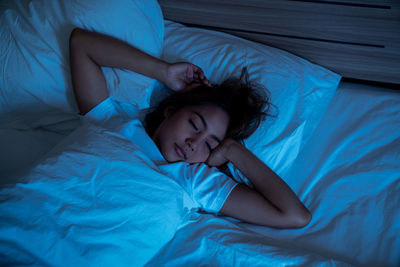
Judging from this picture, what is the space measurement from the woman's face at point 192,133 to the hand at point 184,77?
151 millimetres

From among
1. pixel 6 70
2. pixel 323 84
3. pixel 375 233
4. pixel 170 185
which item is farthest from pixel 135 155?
pixel 323 84

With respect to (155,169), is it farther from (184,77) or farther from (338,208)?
(338,208)

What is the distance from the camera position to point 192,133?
3.96 feet

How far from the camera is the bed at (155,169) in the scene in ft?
2.76

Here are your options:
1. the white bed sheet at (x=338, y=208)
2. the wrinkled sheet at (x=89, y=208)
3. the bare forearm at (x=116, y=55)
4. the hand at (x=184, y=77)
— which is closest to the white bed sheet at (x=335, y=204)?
the white bed sheet at (x=338, y=208)

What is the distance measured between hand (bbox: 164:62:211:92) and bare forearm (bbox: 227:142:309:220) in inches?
13.7

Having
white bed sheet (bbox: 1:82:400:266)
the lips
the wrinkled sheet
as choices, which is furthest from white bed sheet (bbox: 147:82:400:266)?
the lips

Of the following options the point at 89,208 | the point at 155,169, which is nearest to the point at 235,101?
the point at 155,169

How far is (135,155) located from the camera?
1.04 meters

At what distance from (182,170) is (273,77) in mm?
621

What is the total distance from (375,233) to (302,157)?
1.39 feet

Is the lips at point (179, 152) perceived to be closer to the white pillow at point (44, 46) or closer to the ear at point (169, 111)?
the ear at point (169, 111)

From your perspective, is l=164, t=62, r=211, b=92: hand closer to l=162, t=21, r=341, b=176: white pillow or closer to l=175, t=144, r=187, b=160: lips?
l=162, t=21, r=341, b=176: white pillow

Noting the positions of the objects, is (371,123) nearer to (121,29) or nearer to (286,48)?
(286,48)
